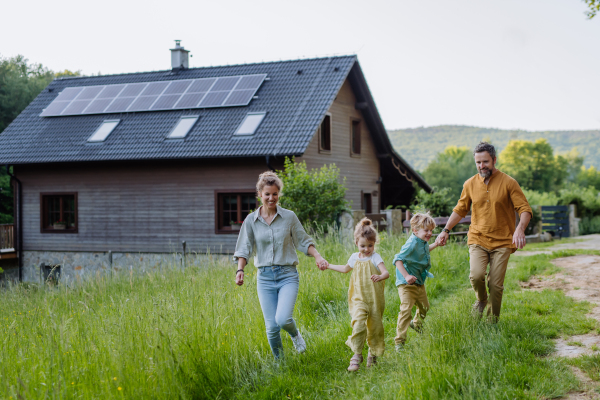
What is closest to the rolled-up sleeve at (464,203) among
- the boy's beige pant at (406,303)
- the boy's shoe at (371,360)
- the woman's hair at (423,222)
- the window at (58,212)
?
the woman's hair at (423,222)

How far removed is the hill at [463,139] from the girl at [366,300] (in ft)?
358

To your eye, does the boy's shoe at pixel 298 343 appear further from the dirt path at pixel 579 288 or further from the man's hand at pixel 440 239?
the dirt path at pixel 579 288

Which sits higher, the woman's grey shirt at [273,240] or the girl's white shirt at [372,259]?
the woman's grey shirt at [273,240]

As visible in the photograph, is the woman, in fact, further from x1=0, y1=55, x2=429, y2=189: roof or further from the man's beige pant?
x1=0, y1=55, x2=429, y2=189: roof

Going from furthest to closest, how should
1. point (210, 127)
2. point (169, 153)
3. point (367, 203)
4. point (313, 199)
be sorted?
1. point (367, 203)
2. point (210, 127)
3. point (169, 153)
4. point (313, 199)

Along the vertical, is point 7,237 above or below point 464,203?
below

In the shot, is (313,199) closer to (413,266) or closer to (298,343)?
(413,266)

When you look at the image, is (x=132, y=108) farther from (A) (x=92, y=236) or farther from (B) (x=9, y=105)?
(B) (x=9, y=105)

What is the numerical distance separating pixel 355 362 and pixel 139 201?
16.4m

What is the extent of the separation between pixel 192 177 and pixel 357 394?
51.5 feet

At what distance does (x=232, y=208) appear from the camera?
19156 millimetres

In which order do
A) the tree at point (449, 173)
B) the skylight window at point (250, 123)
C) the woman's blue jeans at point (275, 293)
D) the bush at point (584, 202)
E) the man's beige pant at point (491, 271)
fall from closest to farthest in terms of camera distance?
the woman's blue jeans at point (275, 293)
the man's beige pant at point (491, 271)
the skylight window at point (250, 123)
the bush at point (584, 202)
the tree at point (449, 173)

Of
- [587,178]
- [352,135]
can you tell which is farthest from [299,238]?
[587,178]

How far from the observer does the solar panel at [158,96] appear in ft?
67.2
